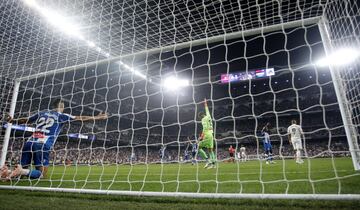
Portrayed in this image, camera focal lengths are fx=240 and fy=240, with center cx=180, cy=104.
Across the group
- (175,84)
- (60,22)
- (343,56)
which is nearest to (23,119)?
(60,22)

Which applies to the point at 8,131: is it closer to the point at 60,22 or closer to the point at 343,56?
the point at 60,22

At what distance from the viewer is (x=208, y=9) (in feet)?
20.3

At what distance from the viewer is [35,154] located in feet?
16.5

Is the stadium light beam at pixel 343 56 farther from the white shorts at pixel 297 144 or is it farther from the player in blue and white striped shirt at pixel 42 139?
the player in blue and white striped shirt at pixel 42 139

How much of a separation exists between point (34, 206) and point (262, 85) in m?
32.8

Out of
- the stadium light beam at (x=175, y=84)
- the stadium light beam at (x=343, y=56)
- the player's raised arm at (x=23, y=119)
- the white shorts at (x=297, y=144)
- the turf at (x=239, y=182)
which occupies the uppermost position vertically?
the stadium light beam at (x=175, y=84)

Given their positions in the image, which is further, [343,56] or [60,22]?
[60,22]

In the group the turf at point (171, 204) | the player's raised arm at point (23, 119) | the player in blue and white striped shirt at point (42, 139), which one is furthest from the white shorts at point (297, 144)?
the player's raised arm at point (23, 119)

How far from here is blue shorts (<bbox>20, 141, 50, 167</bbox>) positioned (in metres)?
4.99

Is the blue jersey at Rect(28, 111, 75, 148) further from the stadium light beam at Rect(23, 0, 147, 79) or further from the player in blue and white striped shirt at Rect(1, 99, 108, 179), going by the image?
the stadium light beam at Rect(23, 0, 147, 79)

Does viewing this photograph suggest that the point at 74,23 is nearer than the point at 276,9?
No

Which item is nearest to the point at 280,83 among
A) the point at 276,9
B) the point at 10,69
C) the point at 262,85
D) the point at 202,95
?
the point at 262,85

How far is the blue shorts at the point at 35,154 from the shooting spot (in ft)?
16.4

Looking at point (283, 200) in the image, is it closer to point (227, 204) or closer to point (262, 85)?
point (227, 204)
